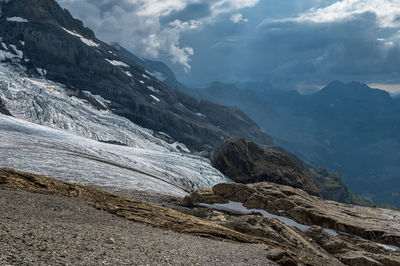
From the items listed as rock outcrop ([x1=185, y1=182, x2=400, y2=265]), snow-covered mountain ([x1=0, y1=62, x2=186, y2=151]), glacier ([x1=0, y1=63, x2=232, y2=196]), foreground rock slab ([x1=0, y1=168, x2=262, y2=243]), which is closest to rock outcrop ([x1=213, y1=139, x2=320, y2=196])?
glacier ([x1=0, y1=63, x2=232, y2=196])

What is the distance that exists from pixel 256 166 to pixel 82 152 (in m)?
47.1

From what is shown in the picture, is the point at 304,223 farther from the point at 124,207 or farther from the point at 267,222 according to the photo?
the point at 124,207

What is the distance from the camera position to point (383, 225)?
4491cm

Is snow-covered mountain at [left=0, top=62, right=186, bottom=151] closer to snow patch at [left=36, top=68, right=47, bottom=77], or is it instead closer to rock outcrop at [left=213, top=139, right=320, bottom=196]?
snow patch at [left=36, top=68, right=47, bottom=77]

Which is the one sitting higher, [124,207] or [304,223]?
[304,223]

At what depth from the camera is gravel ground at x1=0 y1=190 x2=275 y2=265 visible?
13398mm

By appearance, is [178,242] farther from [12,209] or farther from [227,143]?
[227,143]

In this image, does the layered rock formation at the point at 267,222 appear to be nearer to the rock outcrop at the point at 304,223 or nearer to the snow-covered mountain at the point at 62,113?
the rock outcrop at the point at 304,223

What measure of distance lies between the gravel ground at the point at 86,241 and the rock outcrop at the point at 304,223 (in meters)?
8.57

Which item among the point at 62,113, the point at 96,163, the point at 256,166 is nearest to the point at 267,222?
the point at 96,163

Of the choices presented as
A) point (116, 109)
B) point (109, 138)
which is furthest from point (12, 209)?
Result: point (116, 109)

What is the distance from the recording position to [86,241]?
15.9m

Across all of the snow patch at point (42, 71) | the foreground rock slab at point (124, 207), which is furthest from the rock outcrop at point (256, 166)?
the snow patch at point (42, 71)

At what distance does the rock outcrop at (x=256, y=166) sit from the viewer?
8575cm
